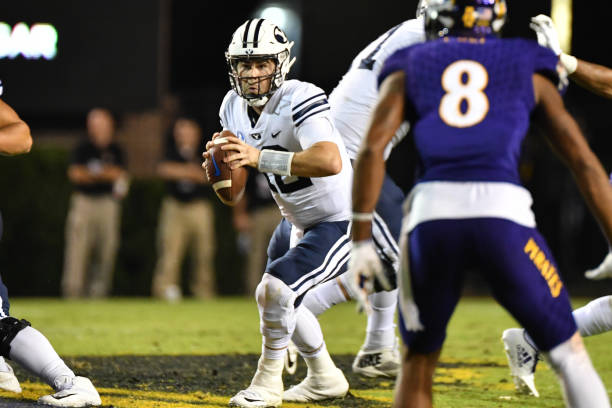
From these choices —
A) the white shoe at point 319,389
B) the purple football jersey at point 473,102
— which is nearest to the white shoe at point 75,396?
the white shoe at point 319,389

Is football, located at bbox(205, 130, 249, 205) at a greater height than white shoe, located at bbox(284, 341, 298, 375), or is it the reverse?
football, located at bbox(205, 130, 249, 205)

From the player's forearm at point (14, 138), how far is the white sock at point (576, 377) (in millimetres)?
2472

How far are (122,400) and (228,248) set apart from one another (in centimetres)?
816

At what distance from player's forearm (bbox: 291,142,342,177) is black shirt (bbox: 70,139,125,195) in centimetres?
690

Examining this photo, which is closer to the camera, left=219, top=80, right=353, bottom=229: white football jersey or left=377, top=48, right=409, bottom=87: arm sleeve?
left=377, top=48, right=409, bottom=87: arm sleeve

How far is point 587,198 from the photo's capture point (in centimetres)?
302

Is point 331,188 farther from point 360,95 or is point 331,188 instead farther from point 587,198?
point 587,198

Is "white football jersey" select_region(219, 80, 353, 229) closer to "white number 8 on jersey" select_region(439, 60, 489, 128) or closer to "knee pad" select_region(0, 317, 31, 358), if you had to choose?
"knee pad" select_region(0, 317, 31, 358)

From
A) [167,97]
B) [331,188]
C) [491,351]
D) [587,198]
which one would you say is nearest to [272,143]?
[331,188]

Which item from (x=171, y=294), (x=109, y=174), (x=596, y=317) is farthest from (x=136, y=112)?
(x=596, y=317)

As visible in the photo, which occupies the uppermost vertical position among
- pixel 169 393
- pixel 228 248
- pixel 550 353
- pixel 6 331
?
pixel 550 353

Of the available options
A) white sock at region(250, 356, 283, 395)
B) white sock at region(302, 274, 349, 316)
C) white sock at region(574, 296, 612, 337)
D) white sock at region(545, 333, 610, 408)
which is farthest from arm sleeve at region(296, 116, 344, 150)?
white sock at region(545, 333, 610, 408)

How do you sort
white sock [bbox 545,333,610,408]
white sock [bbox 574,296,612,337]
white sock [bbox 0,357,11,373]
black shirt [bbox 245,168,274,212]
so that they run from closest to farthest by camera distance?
white sock [bbox 545,333,610,408] → white sock [bbox 574,296,612,337] → white sock [bbox 0,357,11,373] → black shirt [bbox 245,168,274,212]

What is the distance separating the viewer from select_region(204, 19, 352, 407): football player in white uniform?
4320mm
